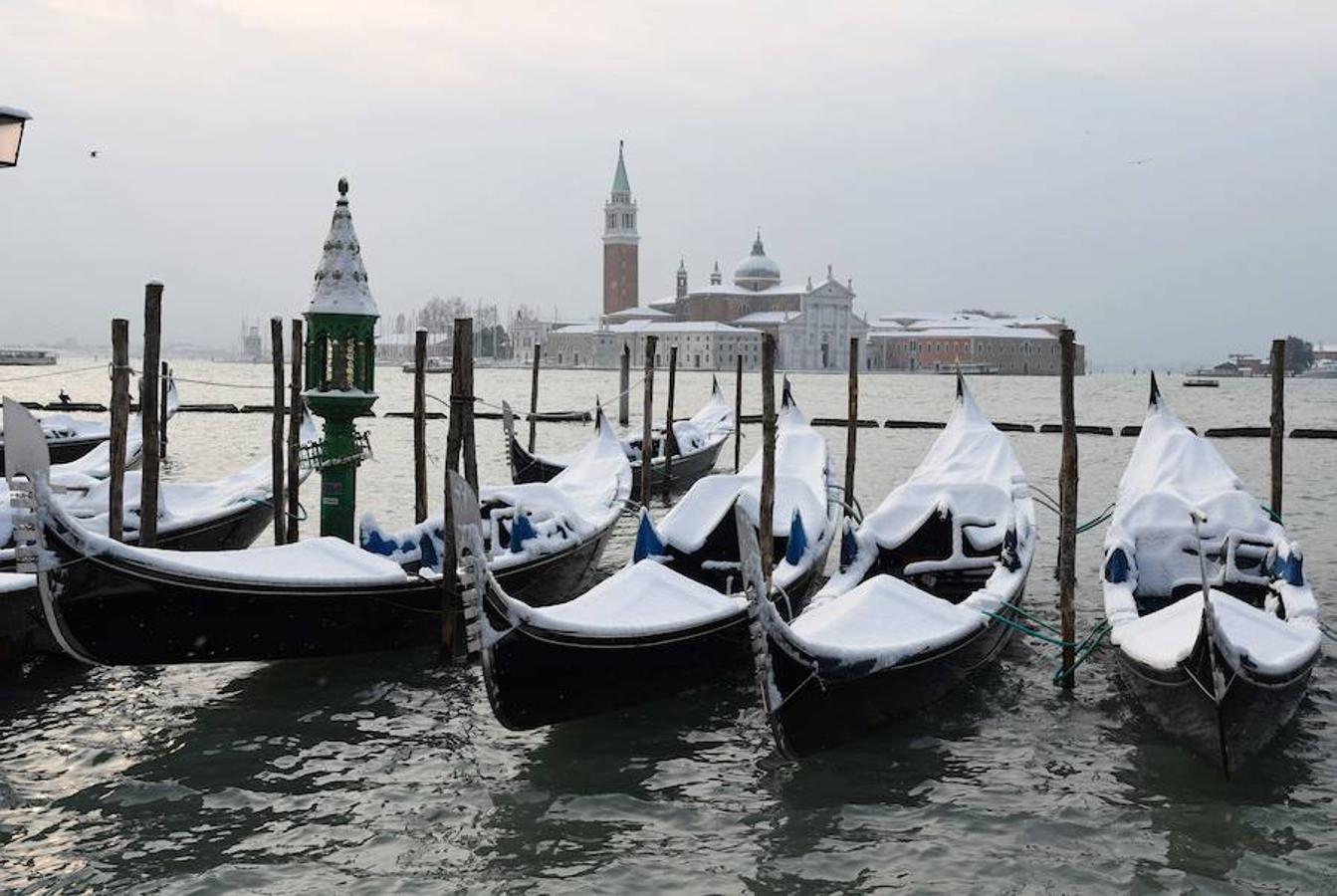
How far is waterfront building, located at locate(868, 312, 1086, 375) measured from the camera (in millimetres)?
99312

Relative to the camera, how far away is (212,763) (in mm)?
5926

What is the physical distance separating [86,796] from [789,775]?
2.86 meters

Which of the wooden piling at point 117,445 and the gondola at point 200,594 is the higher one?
the wooden piling at point 117,445

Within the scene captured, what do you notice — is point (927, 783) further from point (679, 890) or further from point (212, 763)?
point (212, 763)

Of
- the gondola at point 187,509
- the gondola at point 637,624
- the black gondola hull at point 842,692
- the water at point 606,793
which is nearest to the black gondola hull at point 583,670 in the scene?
the gondola at point 637,624

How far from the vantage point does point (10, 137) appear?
4.00 meters

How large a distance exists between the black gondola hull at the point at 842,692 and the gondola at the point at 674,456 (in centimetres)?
835

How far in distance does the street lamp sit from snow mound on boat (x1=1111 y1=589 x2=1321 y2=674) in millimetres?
4558

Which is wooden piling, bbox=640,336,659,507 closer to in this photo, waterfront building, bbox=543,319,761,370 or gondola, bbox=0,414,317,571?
gondola, bbox=0,414,317,571

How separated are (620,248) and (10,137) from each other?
103 meters

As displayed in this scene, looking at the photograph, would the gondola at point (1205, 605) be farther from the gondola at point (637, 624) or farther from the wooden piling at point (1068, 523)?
the gondola at point (637, 624)

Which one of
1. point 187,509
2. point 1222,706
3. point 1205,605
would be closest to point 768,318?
point 187,509

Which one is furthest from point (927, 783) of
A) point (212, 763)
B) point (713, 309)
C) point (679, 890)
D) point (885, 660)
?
point (713, 309)

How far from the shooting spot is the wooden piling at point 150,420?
7.80 metres
